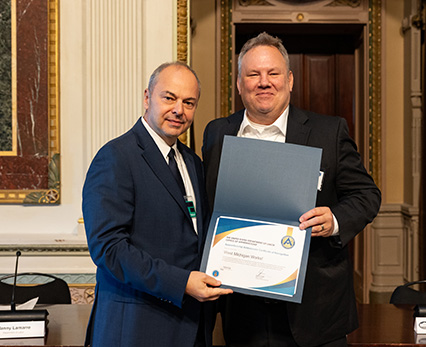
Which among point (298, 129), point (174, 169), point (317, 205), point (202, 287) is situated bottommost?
A: point (202, 287)

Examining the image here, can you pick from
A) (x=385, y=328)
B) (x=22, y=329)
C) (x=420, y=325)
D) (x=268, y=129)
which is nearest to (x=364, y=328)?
(x=385, y=328)

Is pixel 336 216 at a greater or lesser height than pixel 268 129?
lesser

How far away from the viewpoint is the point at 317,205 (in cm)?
191

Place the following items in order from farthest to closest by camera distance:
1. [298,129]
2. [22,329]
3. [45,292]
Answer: [45,292]
[22,329]
[298,129]

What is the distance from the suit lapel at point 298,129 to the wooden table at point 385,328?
77 cm

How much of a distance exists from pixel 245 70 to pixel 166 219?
63 cm

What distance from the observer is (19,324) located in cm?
205

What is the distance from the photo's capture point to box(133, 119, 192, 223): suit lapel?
5.54 ft

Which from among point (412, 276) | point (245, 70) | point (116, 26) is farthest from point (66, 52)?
point (412, 276)

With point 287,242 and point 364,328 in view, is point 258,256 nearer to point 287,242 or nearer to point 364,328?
point 287,242

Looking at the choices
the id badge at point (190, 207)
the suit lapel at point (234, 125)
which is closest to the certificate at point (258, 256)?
the id badge at point (190, 207)

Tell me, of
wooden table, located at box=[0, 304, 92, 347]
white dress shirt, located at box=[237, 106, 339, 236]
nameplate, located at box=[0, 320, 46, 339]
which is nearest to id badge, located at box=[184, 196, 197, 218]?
white dress shirt, located at box=[237, 106, 339, 236]

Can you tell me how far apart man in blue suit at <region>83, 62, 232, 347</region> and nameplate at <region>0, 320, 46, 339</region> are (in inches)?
14.9

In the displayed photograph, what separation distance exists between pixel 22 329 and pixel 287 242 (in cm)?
108
